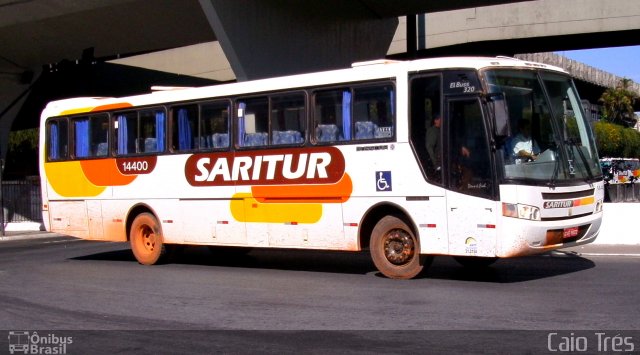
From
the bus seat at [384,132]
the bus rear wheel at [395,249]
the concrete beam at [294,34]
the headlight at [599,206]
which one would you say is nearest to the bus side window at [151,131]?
the bus seat at [384,132]

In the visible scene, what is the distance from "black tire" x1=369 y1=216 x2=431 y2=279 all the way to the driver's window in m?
1.19

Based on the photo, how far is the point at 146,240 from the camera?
53.5 feet

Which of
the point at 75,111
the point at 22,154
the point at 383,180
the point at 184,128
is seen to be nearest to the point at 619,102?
the point at 22,154

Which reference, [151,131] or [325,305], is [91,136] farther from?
[325,305]

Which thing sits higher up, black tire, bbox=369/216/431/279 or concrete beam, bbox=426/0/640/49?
concrete beam, bbox=426/0/640/49

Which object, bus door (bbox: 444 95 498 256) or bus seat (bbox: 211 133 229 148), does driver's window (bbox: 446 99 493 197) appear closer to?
→ bus door (bbox: 444 95 498 256)

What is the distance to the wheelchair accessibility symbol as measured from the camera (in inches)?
487

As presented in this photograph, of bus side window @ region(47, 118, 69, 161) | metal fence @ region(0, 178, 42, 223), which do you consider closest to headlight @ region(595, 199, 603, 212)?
bus side window @ region(47, 118, 69, 161)

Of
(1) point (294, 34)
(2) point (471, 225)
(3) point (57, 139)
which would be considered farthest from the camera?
(1) point (294, 34)

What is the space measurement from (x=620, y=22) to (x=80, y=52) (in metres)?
20.0

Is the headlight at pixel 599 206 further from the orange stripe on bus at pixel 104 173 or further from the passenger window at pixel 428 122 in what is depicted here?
the orange stripe on bus at pixel 104 173

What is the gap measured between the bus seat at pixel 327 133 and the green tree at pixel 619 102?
6090 cm

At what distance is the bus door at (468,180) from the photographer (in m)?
11.3

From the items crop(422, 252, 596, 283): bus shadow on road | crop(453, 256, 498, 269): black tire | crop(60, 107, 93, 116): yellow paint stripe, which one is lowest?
crop(422, 252, 596, 283): bus shadow on road
